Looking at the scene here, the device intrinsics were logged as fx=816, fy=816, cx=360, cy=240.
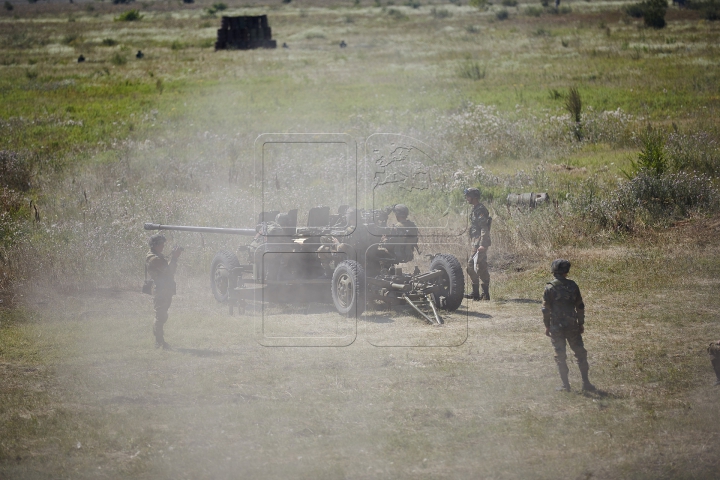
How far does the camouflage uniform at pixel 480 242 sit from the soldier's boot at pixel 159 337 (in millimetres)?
5225

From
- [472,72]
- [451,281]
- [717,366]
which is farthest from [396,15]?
[717,366]

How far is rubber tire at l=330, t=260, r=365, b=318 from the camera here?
39.4 feet

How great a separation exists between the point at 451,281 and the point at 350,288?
5.05ft

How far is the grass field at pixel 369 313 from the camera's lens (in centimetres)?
786

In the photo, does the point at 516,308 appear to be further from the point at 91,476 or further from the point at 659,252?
the point at 91,476

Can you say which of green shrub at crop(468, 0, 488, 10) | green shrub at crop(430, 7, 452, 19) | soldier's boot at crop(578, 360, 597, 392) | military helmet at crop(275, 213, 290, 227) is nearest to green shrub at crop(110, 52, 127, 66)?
green shrub at crop(430, 7, 452, 19)

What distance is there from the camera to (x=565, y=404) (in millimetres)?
8641

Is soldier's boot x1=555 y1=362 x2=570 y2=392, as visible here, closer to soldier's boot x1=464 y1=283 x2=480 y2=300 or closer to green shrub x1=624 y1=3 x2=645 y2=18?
soldier's boot x1=464 y1=283 x2=480 y2=300

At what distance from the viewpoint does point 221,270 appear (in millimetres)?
14461

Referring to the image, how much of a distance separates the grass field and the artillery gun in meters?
0.41

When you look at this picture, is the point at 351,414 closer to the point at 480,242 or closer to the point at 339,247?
the point at 339,247

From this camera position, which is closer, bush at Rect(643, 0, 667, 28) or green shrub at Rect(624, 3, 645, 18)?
bush at Rect(643, 0, 667, 28)

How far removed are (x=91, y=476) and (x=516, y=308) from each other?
24.9 feet


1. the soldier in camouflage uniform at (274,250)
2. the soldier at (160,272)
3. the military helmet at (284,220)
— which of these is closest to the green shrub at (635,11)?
the military helmet at (284,220)
